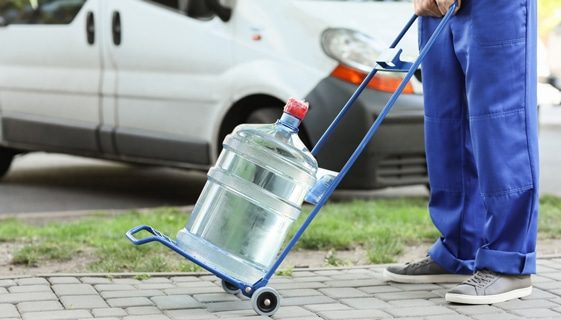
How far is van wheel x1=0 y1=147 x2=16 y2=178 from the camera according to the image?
9.53 meters

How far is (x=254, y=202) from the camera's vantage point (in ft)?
13.7

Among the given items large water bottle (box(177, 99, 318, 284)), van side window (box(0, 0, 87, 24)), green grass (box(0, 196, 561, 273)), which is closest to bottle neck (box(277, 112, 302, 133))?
large water bottle (box(177, 99, 318, 284))

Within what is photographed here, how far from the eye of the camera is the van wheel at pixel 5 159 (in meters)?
9.53

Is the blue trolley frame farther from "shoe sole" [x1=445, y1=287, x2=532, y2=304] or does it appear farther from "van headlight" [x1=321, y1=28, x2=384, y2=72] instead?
"van headlight" [x1=321, y1=28, x2=384, y2=72]

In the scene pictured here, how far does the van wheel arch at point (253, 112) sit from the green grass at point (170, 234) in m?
0.64

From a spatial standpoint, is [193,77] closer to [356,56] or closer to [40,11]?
[356,56]

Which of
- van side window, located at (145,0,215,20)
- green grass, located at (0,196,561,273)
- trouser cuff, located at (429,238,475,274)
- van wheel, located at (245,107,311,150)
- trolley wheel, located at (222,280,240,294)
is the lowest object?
green grass, located at (0,196,561,273)

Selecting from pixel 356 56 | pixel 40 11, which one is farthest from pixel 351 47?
pixel 40 11

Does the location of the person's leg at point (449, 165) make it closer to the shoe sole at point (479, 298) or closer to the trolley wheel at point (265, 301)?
the shoe sole at point (479, 298)

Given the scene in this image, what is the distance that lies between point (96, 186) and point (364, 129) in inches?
124

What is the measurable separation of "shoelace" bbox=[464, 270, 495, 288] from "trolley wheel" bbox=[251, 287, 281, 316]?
0.79m

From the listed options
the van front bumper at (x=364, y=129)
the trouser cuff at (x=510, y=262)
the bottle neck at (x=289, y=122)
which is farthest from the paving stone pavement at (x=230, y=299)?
the van front bumper at (x=364, y=129)

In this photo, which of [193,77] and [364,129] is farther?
[193,77]

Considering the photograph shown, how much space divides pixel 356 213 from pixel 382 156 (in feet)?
1.48
